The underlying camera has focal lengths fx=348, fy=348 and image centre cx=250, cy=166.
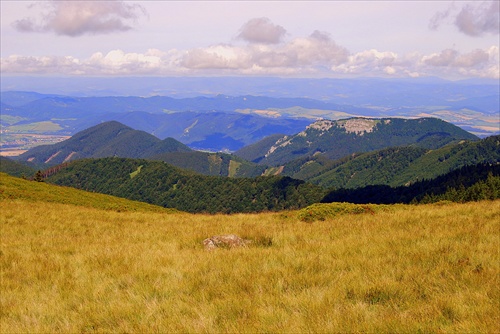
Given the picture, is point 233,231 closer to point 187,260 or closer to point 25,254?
point 187,260

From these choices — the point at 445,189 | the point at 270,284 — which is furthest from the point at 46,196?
the point at 445,189

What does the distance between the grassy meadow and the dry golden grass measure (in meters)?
0.03

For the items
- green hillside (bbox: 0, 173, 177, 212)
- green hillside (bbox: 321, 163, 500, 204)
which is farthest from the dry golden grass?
green hillside (bbox: 321, 163, 500, 204)

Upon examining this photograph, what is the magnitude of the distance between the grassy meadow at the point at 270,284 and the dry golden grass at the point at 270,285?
3 cm

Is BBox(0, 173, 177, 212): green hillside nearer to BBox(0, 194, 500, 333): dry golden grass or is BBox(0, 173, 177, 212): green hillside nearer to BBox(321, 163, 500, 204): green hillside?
BBox(0, 194, 500, 333): dry golden grass

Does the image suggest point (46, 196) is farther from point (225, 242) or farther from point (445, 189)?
point (445, 189)

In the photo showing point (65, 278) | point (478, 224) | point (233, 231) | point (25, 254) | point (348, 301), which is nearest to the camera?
point (348, 301)

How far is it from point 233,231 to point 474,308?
10269 mm

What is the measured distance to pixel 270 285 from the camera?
723 cm

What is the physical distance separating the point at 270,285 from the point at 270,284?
63 mm

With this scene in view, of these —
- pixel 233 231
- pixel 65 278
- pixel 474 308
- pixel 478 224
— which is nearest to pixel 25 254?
pixel 65 278

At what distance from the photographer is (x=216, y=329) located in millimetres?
5398

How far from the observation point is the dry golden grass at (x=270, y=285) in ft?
18.0

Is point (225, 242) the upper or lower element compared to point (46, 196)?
upper
